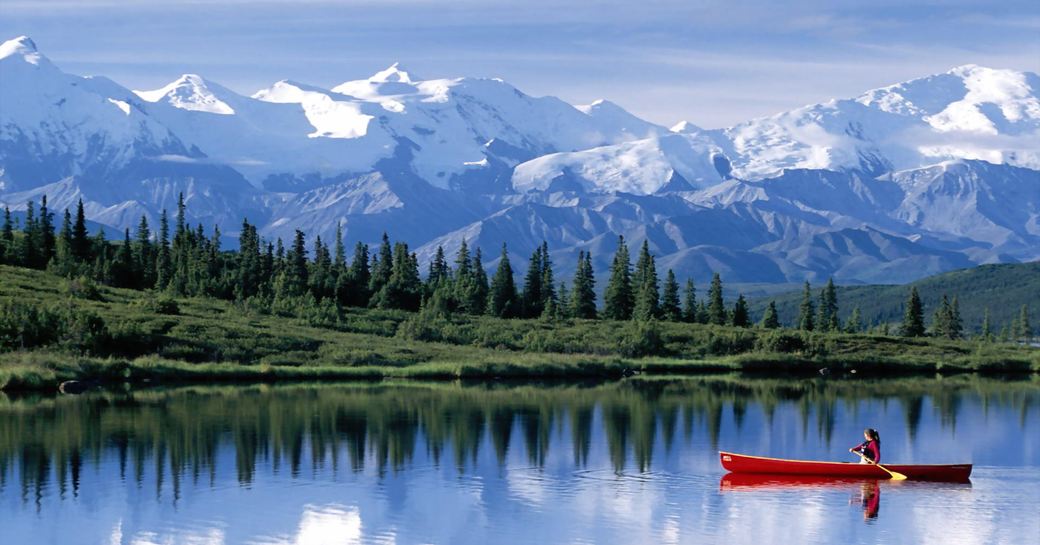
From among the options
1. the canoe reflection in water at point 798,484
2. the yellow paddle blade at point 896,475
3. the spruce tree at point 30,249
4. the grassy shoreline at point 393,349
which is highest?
the spruce tree at point 30,249

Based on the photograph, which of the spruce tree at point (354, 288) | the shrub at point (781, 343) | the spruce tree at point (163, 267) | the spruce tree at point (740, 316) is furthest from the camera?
the spruce tree at point (740, 316)

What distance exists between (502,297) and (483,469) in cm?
10838

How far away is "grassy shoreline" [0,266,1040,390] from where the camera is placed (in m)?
106

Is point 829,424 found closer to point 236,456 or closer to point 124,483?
point 236,456

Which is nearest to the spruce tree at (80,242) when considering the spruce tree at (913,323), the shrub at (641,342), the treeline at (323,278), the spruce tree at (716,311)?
→ the treeline at (323,278)

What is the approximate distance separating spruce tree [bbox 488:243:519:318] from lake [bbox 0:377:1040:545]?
2768 inches

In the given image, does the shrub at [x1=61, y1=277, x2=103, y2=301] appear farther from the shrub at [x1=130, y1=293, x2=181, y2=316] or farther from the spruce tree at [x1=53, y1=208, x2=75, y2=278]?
the spruce tree at [x1=53, y1=208, x2=75, y2=278]

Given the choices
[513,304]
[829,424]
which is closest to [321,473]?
[829,424]

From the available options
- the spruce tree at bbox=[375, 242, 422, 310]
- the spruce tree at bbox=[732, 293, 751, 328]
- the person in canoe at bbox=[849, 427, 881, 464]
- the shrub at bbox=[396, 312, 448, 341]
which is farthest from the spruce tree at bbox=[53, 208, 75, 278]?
the person in canoe at bbox=[849, 427, 881, 464]

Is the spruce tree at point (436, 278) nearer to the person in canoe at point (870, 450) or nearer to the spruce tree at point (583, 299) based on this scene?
the spruce tree at point (583, 299)

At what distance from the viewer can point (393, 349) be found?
415 feet

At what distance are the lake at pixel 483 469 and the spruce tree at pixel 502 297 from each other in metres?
70.3

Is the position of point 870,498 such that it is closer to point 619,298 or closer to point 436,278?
point 619,298

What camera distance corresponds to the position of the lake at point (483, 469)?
4803cm
